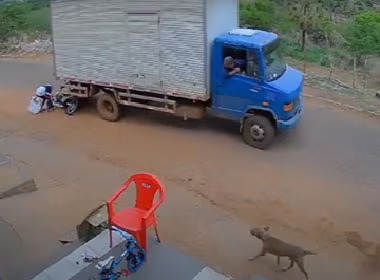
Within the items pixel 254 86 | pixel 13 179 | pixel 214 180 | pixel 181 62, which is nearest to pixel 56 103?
pixel 181 62

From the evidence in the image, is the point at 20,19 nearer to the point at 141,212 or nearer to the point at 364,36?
the point at 364,36

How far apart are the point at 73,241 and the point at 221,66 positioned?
4623mm

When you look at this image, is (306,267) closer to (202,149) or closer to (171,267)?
(171,267)

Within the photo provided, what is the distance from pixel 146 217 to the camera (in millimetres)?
5812

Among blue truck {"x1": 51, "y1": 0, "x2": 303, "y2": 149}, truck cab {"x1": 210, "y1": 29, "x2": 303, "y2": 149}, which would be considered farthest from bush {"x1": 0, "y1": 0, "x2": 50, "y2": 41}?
truck cab {"x1": 210, "y1": 29, "x2": 303, "y2": 149}

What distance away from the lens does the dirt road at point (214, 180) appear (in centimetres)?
706

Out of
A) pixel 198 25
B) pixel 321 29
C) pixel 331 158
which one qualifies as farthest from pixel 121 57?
pixel 321 29

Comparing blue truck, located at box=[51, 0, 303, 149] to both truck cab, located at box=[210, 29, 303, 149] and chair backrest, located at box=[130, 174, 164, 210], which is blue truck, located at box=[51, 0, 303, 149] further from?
chair backrest, located at box=[130, 174, 164, 210]

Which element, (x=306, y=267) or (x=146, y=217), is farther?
(x=306, y=267)

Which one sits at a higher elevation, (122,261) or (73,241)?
(122,261)

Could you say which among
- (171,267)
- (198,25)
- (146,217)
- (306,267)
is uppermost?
(198,25)

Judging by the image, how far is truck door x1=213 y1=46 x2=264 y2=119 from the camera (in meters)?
9.87

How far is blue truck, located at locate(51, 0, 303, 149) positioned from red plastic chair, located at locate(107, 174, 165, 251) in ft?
13.8

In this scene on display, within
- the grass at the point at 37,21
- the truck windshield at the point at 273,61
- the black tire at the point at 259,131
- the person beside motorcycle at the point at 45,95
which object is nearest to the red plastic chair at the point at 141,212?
the black tire at the point at 259,131
